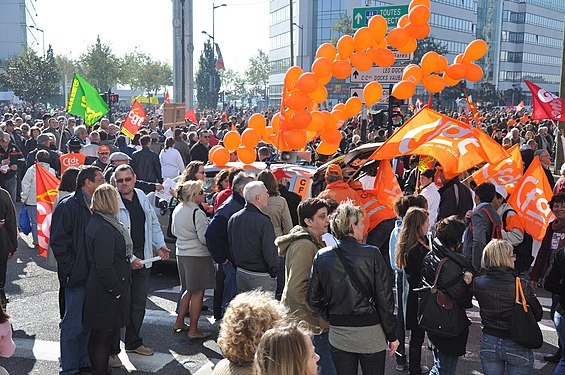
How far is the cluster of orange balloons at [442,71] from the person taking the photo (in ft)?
33.5

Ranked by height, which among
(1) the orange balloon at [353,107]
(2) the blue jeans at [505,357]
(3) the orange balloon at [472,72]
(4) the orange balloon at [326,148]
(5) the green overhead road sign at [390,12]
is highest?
(5) the green overhead road sign at [390,12]

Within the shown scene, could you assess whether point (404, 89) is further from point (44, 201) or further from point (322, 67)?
point (44, 201)

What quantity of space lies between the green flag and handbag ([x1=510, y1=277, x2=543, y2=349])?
14445 mm

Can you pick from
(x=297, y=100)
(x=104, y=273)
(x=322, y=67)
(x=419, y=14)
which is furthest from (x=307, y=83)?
(x=104, y=273)

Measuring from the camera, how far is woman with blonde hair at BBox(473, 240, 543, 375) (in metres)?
4.53

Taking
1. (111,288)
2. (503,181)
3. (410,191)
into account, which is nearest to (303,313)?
(111,288)

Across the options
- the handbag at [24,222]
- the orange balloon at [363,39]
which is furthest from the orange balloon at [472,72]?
the handbag at [24,222]

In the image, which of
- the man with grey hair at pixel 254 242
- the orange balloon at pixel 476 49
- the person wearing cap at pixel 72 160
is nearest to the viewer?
the man with grey hair at pixel 254 242

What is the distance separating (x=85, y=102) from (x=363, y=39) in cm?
914

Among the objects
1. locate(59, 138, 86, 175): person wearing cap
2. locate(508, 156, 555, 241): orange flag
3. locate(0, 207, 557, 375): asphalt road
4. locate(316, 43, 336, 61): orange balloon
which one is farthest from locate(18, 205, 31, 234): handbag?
locate(508, 156, 555, 241): orange flag

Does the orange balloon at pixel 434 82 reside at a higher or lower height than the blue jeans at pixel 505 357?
higher

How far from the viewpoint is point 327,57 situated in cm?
1090

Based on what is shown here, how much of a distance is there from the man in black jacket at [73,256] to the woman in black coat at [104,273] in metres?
0.25

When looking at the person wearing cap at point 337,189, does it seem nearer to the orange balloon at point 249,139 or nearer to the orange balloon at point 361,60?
the orange balloon at point 249,139
